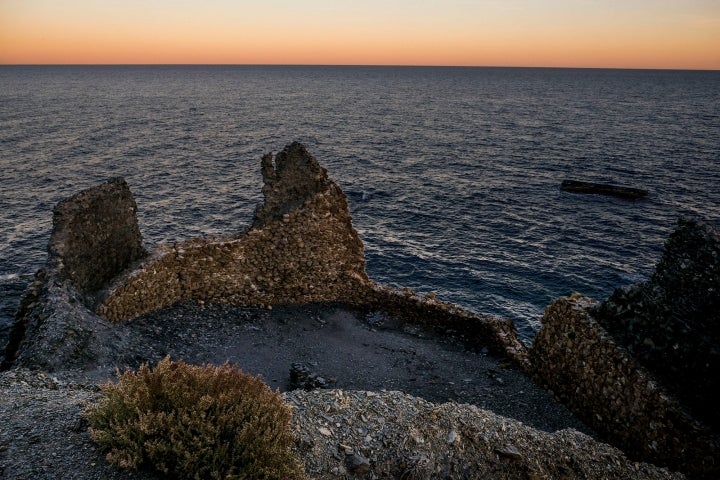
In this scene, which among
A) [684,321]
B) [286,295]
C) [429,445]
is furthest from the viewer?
[286,295]

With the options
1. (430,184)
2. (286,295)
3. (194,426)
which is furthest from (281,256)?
(430,184)

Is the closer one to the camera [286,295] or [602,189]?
[286,295]

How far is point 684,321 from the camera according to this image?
11328mm

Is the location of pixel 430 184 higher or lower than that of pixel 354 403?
lower

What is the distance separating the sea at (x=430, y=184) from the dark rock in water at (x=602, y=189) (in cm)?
116

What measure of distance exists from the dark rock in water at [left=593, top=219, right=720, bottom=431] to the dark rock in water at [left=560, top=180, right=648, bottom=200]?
128 ft

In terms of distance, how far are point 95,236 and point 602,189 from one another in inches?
1791

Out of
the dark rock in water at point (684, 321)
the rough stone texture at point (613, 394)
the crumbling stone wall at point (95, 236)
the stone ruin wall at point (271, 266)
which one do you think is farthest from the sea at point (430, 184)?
the dark rock in water at point (684, 321)

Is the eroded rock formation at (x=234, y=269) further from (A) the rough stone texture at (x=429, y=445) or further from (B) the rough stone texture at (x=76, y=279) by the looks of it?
(A) the rough stone texture at (x=429, y=445)

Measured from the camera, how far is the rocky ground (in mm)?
7906

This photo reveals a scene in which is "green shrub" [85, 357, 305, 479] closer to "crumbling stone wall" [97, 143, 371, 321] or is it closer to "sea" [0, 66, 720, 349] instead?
"crumbling stone wall" [97, 143, 371, 321]

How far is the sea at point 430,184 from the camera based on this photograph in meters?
31.8

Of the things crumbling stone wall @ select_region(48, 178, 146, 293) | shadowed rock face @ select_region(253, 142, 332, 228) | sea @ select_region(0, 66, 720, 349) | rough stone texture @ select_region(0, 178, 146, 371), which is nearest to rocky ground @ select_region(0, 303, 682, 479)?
rough stone texture @ select_region(0, 178, 146, 371)

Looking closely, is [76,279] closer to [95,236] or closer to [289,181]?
[95,236]
